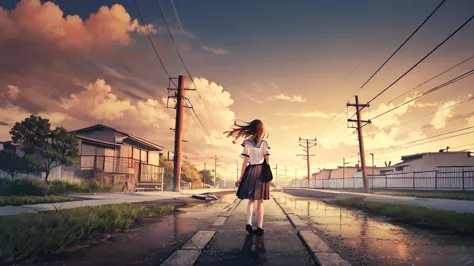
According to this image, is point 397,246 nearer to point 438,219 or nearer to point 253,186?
point 253,186

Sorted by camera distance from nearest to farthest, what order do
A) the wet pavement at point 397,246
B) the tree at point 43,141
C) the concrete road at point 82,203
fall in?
1. the wet pavement at point 397,246
2. the concrete road at point 82,203
3. the tree at point 43,141

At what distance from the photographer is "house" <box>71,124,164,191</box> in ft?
81.9

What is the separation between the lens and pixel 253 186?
594 centimetres

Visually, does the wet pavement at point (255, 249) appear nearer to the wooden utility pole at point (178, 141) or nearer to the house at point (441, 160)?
the wooden utility pole at point (178, 141)

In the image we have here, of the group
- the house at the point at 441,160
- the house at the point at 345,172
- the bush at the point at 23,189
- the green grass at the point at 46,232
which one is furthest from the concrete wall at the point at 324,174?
the green grass at the point at 46,232

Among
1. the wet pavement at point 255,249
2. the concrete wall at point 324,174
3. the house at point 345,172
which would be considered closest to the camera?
the wet pavement at point 255,249

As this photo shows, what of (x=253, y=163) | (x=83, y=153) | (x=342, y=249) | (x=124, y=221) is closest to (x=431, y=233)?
(x=342, y=249)

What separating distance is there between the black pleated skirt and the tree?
606 inches

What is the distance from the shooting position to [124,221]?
6.49 metres

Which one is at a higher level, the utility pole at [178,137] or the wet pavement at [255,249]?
the utility pole at [178,137]

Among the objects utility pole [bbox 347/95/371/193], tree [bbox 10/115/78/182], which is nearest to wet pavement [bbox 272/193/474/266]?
tree [bbox 10/115/78/182]

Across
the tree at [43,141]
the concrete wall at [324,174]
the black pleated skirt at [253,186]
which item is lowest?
the concrete wall at [324,174]

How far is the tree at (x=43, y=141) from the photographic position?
57.9 feet

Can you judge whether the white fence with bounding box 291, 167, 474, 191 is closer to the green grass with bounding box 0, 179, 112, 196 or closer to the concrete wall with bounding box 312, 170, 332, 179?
the green grass with bounding box 0, 179, 112, 196
